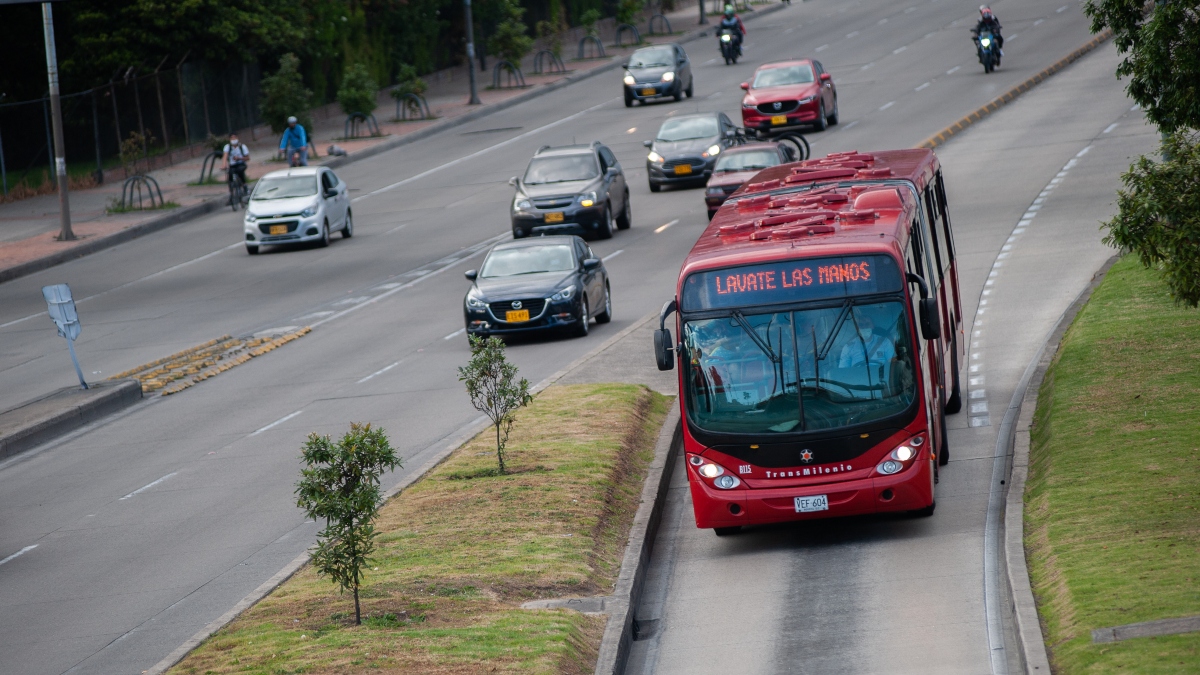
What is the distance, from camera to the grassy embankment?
10.4 meters

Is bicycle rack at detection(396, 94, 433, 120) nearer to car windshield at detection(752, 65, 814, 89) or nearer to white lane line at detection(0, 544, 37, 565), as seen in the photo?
car windshield at detection(752, 65, 814, 89)

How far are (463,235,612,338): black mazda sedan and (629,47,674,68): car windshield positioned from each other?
2997 cm

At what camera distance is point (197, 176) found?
49438 millimetres

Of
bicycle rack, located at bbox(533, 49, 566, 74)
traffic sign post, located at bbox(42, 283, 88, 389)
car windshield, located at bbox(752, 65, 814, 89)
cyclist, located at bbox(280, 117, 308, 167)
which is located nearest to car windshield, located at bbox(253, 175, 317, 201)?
cyclist, located at bbox(280, 117, 308, 167)

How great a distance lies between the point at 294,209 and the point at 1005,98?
22658 millimetres

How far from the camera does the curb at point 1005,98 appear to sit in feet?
131

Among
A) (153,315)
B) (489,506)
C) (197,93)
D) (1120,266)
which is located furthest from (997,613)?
(197,93)

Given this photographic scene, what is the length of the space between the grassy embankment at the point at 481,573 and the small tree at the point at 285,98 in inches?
1387

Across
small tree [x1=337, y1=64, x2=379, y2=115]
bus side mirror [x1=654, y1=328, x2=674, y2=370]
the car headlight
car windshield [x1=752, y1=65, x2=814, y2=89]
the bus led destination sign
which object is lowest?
the car headlight

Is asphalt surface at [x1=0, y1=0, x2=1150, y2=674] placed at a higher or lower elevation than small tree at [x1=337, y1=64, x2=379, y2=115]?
lower

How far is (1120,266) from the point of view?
24391mm

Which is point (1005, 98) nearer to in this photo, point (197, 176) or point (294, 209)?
point (294, 209)

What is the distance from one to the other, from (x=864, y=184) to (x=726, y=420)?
163 inches

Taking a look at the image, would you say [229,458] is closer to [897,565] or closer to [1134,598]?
[897,565]
